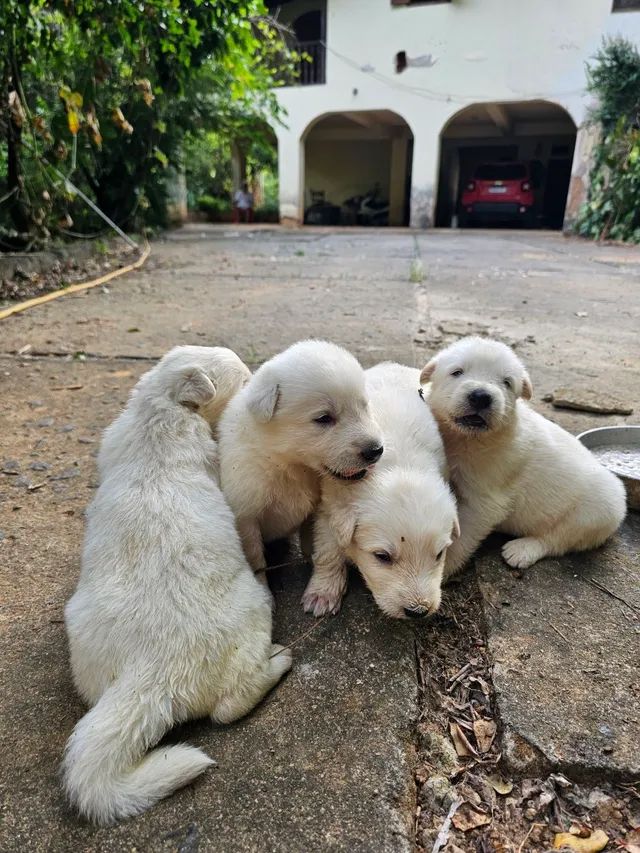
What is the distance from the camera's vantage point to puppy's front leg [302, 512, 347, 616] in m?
2.19

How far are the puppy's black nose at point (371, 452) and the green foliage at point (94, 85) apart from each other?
625cm

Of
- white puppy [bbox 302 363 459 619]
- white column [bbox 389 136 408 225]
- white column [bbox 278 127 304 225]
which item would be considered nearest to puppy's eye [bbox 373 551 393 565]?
white puppy [bbox 302 363 459 619]

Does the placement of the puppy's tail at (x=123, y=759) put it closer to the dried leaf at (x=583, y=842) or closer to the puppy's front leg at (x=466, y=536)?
the dried leaf at (x=583, y=842)

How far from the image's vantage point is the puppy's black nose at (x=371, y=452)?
2182 millimetres

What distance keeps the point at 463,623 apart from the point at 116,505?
1.28m

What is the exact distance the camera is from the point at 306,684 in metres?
1.84

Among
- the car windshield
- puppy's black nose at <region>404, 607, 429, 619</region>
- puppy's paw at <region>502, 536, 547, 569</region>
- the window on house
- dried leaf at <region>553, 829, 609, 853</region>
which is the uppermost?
the window on house

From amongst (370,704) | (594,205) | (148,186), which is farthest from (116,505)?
(594,205)

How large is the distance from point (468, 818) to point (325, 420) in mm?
1342

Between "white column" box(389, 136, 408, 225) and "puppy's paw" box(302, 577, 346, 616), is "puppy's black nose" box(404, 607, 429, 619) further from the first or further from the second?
"white column" box(389, 136, 408, 225)

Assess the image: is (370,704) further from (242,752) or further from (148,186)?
(148,186)

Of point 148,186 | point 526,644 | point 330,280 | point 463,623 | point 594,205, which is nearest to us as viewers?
point 526,644

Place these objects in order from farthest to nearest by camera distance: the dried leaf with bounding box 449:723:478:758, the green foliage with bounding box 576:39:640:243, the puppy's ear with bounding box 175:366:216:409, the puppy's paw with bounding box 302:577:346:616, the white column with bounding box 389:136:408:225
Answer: the white column with bounding box 389:136:408:225
the green foliage with bounding box 576:39:640:243
the puppy's ear with bounding box 175:366:216:409
the puppy's paw with bounding box 302:577:346:616
the dried leaf with bounding box 449:723:478:758

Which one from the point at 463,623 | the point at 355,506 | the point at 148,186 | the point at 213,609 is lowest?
the point at 463,623
